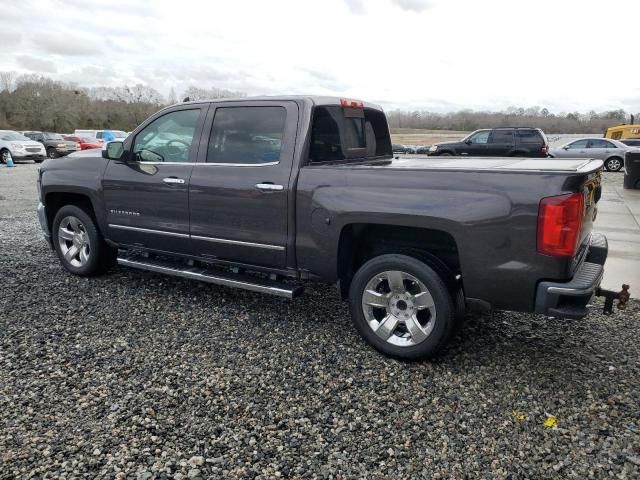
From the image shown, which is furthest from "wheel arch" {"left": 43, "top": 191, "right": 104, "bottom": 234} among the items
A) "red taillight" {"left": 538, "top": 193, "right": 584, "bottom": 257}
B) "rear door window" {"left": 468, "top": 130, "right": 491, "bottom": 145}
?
"rear door window" {"left": 468, "top": 130, "right": 491, "bottom": 145}

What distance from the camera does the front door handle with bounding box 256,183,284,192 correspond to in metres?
3.94

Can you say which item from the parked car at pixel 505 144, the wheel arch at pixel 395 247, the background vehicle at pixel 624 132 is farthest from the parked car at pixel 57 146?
the background vehicle at pixel 624 132

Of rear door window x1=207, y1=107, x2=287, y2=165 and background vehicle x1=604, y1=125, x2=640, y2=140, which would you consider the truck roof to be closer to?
rear door window x1=207, y1=107, x2=287, y2=165

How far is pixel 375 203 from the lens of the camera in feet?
11.7

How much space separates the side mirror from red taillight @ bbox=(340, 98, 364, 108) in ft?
7.14

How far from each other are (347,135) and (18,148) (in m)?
23.6

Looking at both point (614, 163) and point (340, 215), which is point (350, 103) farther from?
point (614, 163)

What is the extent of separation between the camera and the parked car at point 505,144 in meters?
19.0

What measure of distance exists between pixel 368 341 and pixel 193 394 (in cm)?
130

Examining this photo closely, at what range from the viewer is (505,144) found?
19594 mm

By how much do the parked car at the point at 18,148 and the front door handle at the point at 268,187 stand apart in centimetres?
2333

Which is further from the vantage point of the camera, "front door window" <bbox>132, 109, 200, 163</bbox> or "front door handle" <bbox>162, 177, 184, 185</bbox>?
"front door window" <bbox>132, 109, 200, 163</bbox>

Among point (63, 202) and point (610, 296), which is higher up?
point (63, 202)

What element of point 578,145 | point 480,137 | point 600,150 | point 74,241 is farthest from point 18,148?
point 600,150
